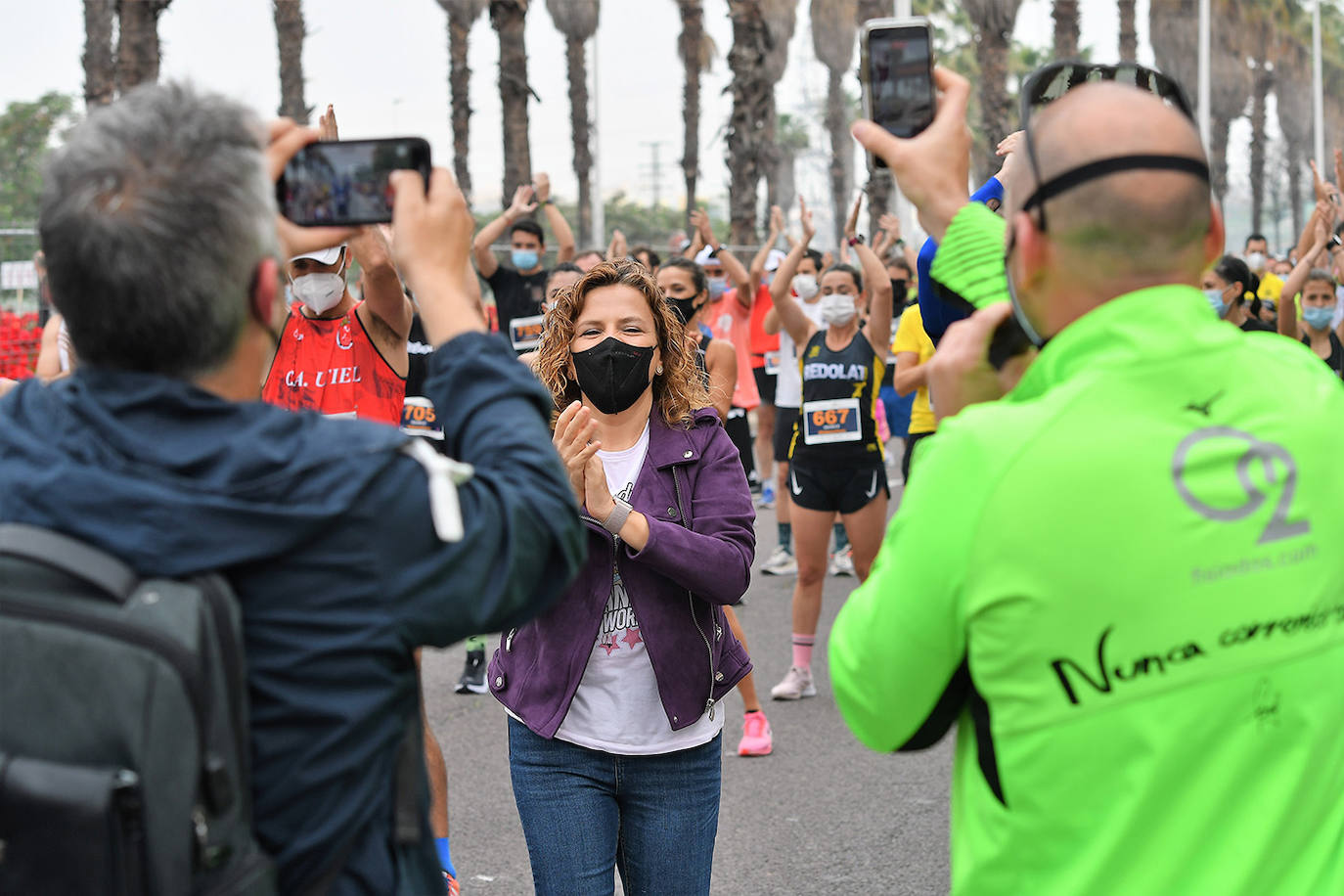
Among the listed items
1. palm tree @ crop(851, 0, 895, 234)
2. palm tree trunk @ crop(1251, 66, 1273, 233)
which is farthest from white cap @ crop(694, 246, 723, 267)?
palm tree trunk @ crop(1251, 66, 1273, 233)

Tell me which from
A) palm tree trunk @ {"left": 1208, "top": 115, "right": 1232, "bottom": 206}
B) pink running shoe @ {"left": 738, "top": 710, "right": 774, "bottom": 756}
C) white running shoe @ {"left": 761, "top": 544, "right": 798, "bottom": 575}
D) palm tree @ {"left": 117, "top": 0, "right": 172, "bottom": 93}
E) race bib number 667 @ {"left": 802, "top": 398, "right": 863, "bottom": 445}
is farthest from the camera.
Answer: palm tree trunk @ {"left": 1208, "top": 115, "right": 1232, "bottom": 206}

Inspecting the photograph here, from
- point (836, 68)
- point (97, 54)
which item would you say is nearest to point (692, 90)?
point (836, 68)

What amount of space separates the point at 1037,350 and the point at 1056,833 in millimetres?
649

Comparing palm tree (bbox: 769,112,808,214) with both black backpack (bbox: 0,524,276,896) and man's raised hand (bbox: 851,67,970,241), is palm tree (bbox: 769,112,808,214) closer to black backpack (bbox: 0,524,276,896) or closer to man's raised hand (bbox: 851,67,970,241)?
man's raised hand (bbox: 851,67,970,241)

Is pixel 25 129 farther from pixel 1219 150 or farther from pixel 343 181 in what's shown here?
pixel 343 181

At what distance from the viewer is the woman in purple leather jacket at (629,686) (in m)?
3.11

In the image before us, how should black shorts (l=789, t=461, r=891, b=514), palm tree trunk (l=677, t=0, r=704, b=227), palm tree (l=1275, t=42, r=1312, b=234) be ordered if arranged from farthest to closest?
palm tree (l=1275, t=42, r=1312, b=234) → palm tree trunk (l=677, t=0, r=704, b=227) → black shorts (l=789, t=461, r=891, b=514)

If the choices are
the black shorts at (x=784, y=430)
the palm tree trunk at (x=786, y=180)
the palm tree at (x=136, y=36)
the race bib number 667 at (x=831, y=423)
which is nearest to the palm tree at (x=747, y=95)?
the palm tree at (x=136, y=36)

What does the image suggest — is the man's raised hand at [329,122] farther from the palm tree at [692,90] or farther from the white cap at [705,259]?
the palm tree at [692,90]

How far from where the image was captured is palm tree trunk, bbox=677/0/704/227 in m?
28.9

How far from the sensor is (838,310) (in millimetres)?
8336

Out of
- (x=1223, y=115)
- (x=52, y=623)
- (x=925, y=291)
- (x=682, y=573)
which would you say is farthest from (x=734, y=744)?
(x=1223, y=115)

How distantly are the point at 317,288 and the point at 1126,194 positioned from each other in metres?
3.51

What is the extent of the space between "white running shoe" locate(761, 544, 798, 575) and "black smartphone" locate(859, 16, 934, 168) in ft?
27.2
